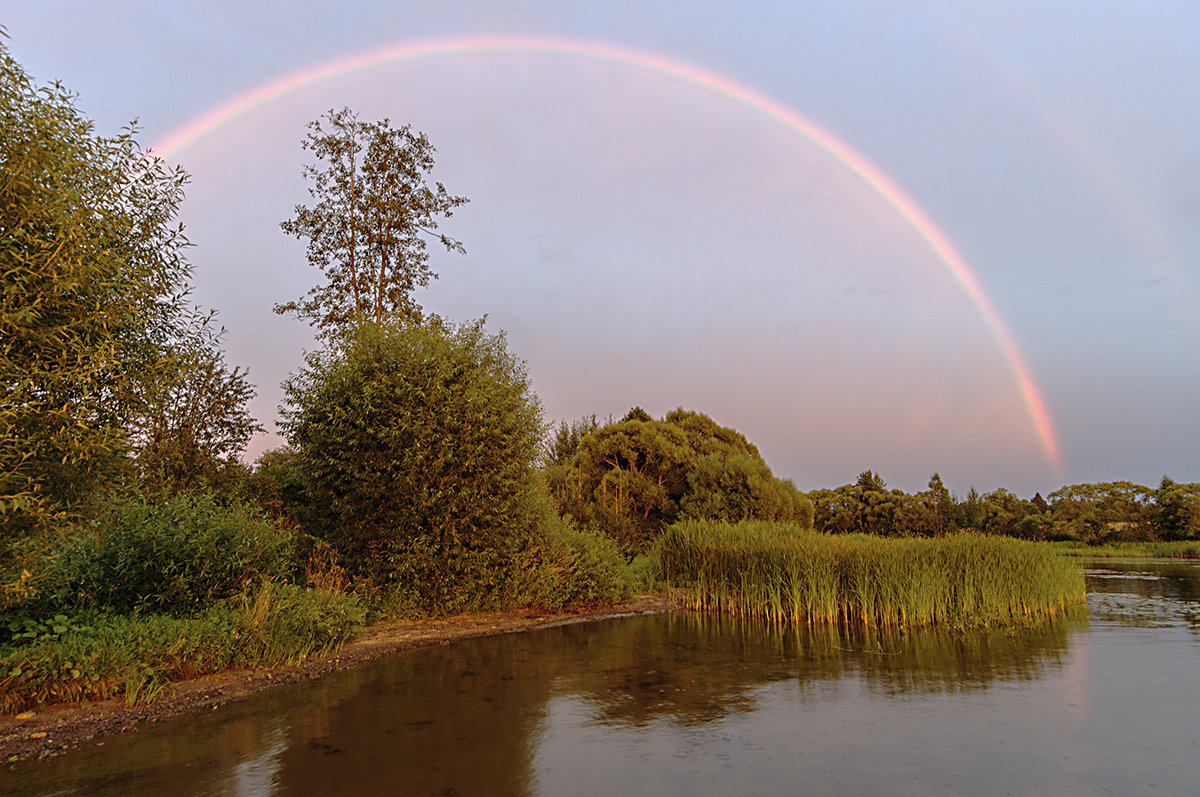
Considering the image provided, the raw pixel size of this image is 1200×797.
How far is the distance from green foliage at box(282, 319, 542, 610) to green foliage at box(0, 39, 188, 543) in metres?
5.24

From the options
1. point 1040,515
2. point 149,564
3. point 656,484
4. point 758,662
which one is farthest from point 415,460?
point 1040,515

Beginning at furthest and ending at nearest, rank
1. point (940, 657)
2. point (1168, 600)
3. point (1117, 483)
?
point (1117, 483) → point (1168, 600) → point (940, 657)

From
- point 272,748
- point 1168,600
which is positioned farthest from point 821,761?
point 1168,600

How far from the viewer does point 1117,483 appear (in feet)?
158

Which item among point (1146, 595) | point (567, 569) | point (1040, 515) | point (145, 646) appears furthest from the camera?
point (1040, 515)

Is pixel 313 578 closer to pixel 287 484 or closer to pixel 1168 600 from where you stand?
pixel 287 484

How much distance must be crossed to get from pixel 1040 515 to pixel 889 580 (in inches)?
1573

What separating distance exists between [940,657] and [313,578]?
12.4 m

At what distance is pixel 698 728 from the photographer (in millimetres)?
7973

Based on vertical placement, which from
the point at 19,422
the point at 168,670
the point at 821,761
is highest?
the point at 19,422

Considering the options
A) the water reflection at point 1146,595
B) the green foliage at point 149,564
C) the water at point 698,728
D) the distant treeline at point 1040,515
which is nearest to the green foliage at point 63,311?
the green foliage at point 149,564

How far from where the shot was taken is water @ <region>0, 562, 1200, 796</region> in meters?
6.30

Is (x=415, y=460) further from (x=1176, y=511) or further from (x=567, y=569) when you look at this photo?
(x=1176, y=511)

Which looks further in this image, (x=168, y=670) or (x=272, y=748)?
(x=168, y=670)
